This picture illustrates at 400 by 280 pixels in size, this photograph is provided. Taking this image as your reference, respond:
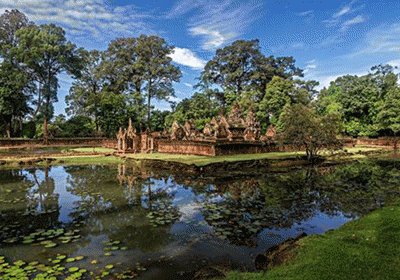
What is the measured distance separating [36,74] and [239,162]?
43284mm

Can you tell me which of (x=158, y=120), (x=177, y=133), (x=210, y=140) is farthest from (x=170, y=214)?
(x=158, y=120)

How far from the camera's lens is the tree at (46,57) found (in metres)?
46.8

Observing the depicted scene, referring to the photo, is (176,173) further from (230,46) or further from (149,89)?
(230,46)

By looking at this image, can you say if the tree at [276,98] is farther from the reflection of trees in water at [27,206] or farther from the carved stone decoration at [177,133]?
the reflection of trees in water at [27,206]

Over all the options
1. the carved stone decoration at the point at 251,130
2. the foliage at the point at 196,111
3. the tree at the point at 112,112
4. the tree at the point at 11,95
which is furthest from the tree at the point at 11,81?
the carved stone decoration at the point at 251,130

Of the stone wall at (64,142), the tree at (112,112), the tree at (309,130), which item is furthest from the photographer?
the tree at (112,112)

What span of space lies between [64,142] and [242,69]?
119ft

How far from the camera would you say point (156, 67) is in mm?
56594

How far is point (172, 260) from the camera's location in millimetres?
6980

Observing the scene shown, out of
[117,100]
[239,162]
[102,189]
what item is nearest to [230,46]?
[117,100]

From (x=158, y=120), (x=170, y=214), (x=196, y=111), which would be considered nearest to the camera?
(x=170, y=214)

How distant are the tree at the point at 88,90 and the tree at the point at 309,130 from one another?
3498 centimetres

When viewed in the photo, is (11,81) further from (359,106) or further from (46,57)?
(359,106)

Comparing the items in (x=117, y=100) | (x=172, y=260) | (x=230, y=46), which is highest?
(x=230, y=46)
